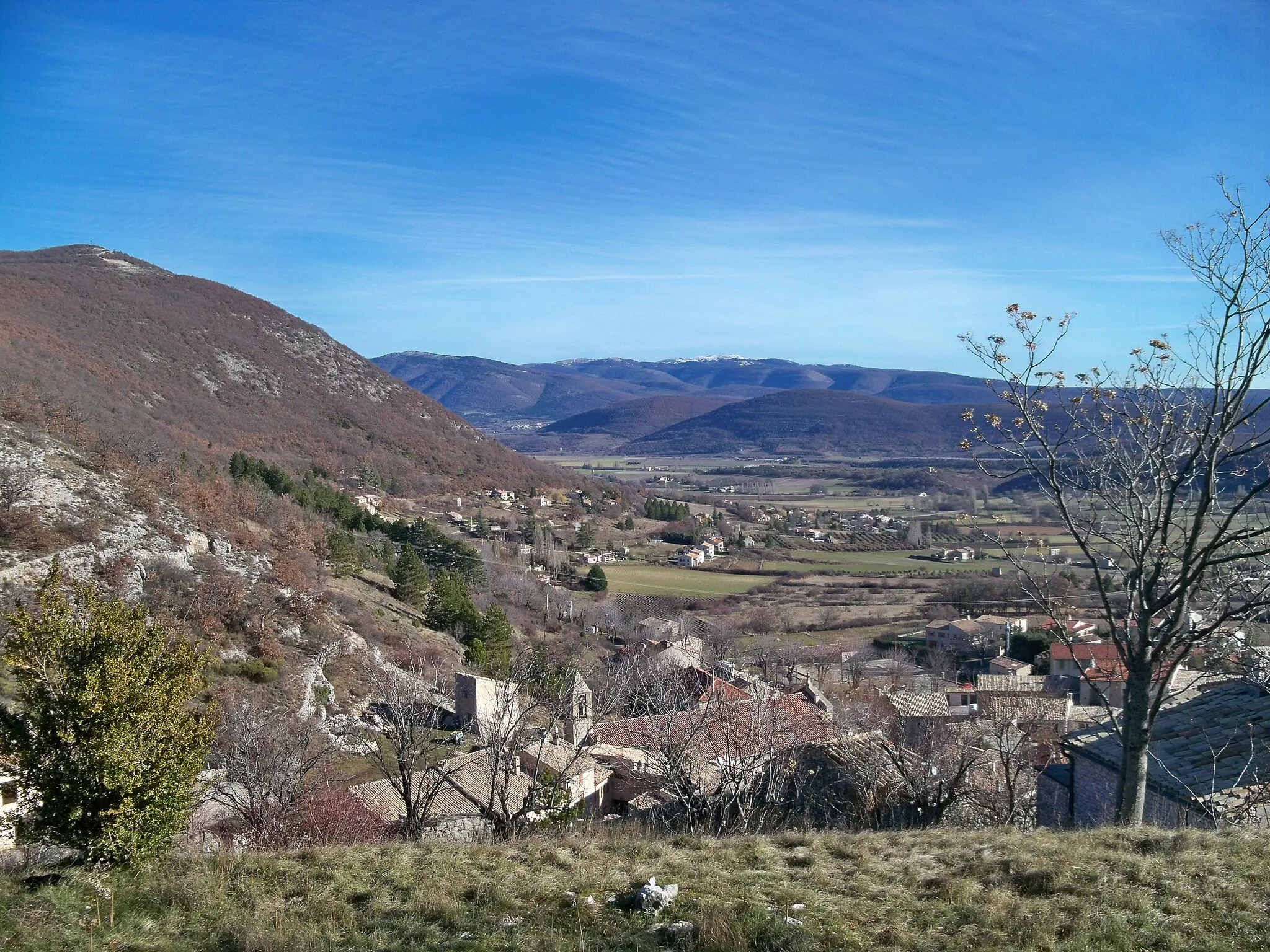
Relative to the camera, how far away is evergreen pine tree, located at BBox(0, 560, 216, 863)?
648cm

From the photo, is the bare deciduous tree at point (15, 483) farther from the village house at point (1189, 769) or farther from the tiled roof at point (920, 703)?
the village house at point (1189, 769)

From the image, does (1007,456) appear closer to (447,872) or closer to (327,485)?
(447,872)

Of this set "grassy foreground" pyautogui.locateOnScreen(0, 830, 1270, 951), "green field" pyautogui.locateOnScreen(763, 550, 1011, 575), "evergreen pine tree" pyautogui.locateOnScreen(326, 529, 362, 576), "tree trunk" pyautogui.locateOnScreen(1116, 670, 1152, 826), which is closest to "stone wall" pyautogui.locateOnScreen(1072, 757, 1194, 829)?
"tree trunk" pyautogui.locateOnScreen(1116, 670, 1152, 826)

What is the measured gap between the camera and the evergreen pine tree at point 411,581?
38.6 m

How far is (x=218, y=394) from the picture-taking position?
217 ft

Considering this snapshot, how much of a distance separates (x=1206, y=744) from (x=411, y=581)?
32.9 meters

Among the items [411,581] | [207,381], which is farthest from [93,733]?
[207,381]

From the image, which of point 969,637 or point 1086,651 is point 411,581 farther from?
point 1086,651

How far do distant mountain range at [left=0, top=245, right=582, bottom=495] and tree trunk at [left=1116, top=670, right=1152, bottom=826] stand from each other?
35.1 m

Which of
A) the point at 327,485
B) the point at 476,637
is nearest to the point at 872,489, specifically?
the point at 327,485

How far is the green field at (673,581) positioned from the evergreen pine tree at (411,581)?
16902 millimetres

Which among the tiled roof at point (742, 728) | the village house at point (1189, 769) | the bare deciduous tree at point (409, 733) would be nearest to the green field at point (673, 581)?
the bare deciduous tree at point (409, 733)

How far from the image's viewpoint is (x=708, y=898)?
5910 mm

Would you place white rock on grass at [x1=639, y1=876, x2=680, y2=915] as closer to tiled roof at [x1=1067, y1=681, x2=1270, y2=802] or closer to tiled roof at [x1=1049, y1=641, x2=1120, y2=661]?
tiled roof at [x1=1067, y1=681, x2=1270, y2=802]
